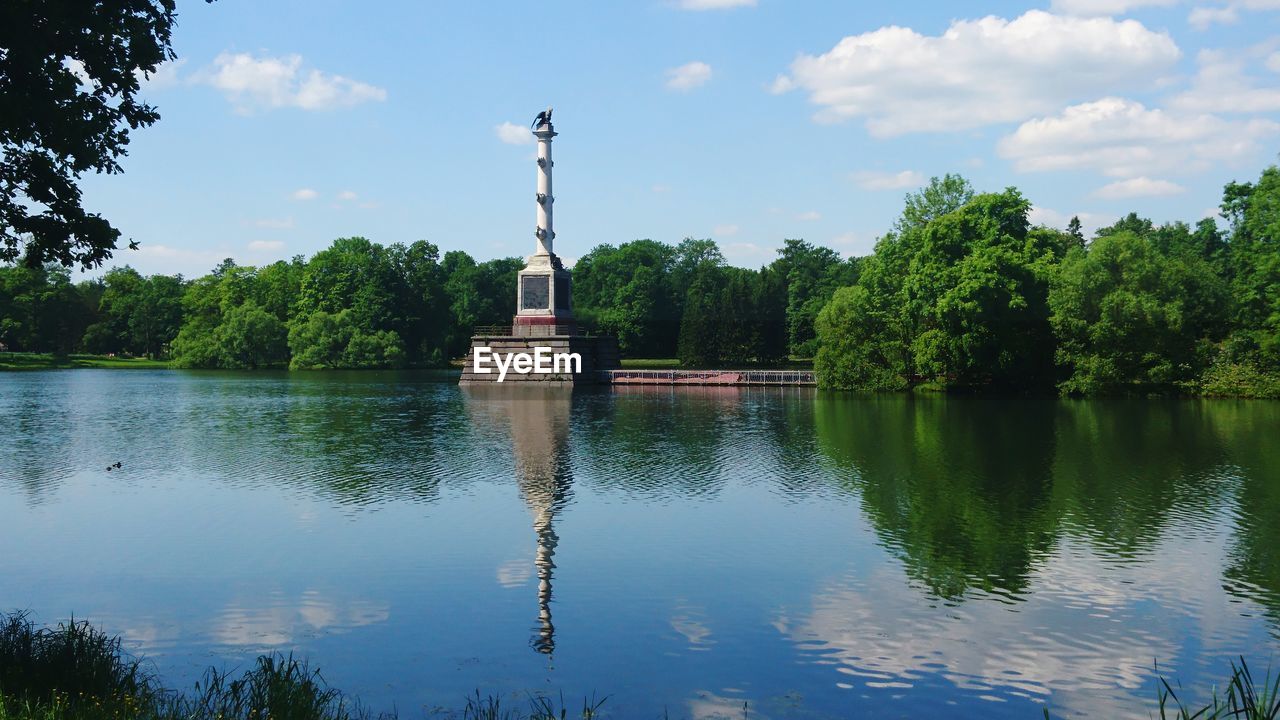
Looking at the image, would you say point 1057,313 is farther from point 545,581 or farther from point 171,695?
point 171,695

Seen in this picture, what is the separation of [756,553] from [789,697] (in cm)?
761

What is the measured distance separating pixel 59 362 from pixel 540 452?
110759mm

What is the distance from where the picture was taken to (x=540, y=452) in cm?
3612

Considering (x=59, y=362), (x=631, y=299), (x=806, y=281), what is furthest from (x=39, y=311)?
(x=806, y=281)

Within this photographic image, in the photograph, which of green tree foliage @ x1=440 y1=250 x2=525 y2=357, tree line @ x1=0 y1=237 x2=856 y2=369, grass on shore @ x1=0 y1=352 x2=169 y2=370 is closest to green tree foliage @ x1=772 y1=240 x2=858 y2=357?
tree line @ x1=0 y1=237 x2=856 y2=369

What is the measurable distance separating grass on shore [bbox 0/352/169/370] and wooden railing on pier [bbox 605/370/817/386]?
236ft

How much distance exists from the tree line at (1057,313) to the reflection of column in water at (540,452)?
2321 centimetres

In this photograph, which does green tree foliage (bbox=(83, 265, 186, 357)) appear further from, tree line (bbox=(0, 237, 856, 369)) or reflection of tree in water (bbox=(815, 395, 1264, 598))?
reflection of tree in water (bbox=(815, 395, 1264, 598))

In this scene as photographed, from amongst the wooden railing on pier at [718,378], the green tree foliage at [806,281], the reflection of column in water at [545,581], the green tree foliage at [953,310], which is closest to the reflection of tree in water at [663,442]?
the reflection of column in water at [545,581]

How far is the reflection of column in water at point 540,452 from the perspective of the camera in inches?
690

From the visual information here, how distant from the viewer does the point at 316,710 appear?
10828 mm

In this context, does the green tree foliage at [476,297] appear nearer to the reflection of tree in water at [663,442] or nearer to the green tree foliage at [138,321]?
the green tree foliage at [138,321]

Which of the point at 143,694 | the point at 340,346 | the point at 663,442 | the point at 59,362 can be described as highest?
the point at 340,346

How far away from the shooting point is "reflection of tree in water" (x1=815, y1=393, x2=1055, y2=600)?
18938mm
